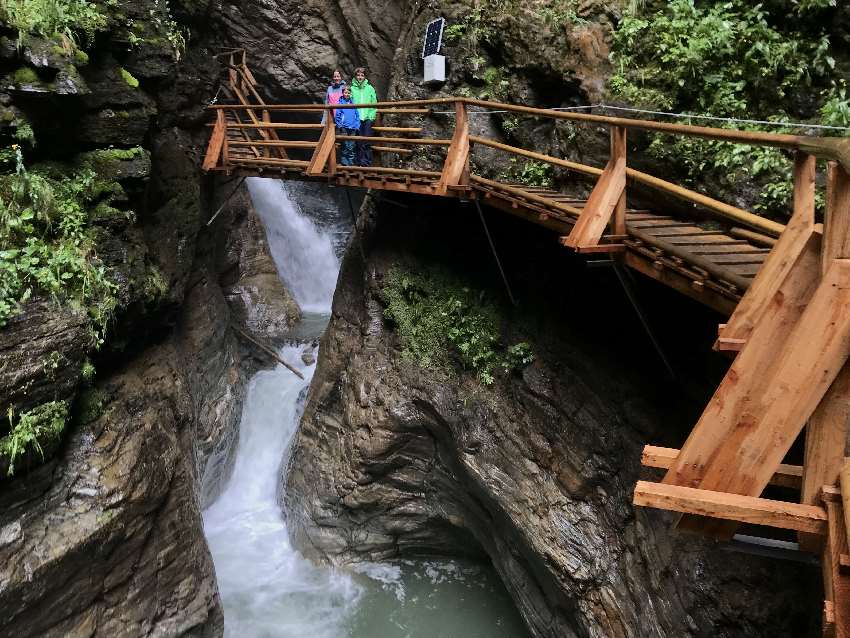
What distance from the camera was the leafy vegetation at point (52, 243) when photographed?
19.6 feet

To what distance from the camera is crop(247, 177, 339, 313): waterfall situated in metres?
16.2

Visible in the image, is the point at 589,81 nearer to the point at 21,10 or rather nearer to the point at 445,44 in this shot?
the point at 445,44

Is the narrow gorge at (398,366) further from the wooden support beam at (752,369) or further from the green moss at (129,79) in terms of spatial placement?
the wooden support beam at (752,369)

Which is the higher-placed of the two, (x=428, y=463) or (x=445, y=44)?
(x=445, y=44)

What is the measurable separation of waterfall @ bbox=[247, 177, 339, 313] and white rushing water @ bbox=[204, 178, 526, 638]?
4038 mm

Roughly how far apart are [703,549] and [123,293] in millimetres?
7505

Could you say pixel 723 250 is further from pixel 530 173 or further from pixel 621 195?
pixel 530 173

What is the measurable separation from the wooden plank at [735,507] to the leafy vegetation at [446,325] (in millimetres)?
4654

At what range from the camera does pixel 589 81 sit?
7344 mm

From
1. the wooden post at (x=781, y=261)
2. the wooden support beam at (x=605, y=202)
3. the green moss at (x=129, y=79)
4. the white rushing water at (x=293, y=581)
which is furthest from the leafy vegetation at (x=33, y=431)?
the wooden post at (x=781, y=261)

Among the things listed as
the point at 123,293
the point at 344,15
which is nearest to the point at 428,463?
the point at 123,293

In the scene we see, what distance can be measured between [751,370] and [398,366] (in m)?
6.60

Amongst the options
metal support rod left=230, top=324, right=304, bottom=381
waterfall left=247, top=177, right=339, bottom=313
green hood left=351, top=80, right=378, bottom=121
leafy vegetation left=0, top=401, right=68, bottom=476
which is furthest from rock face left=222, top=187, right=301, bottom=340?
leafy vegetation left=0, top=401, right=68, bottom=476

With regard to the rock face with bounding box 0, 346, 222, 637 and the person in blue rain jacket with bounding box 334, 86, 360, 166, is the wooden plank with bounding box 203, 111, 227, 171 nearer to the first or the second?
the person in blue rain jacket with bounding box 334, 86, 360, 166
